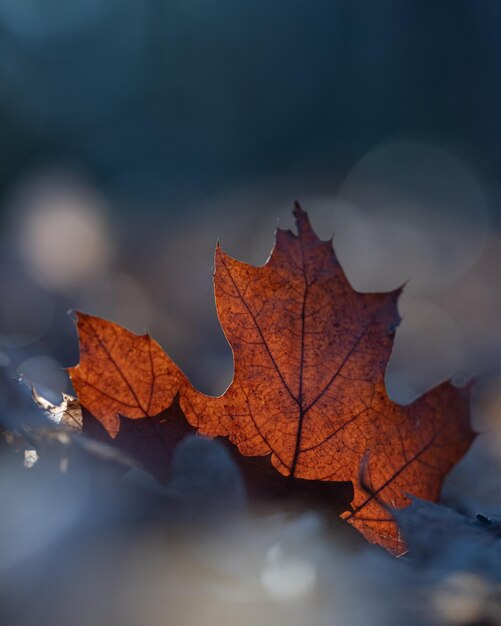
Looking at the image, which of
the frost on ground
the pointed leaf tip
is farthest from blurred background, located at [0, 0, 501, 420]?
the frost on ground

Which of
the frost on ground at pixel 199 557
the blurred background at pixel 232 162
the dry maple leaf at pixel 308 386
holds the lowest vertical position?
the frost on ground at pixel 199 557

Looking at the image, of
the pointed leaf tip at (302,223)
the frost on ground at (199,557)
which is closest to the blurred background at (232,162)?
the pointed leaf tip at (302,223)

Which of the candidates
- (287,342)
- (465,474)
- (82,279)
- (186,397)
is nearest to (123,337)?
(186,397)

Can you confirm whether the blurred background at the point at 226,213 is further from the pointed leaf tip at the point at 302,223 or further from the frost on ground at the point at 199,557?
the pointed leaf tip at the point at 302,223

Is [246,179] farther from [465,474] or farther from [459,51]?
[465,474]

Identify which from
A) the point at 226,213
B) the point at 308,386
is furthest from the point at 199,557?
the point at 226,213

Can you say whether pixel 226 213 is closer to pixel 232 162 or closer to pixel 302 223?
pixel 232 162

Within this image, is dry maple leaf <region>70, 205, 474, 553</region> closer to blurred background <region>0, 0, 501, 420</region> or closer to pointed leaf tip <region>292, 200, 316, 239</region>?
pointed leaf tip <region>292, 200, 316, 239</region>
